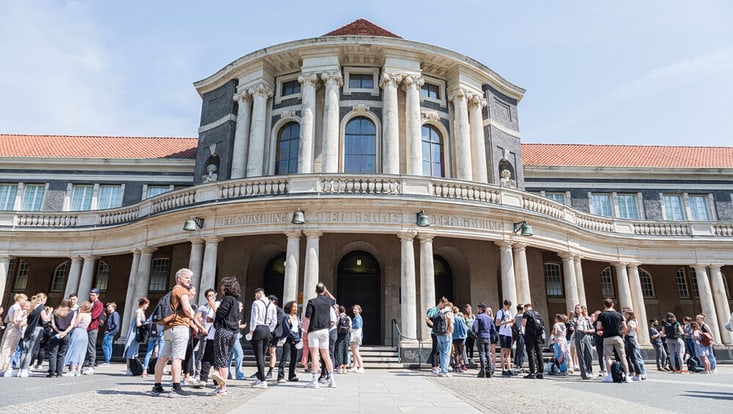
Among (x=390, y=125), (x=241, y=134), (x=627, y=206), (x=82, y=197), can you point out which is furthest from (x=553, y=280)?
(x=82, y=197)

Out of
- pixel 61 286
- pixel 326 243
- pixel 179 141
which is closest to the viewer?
pixel 326 243

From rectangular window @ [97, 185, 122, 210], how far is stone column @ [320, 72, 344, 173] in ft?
48.9

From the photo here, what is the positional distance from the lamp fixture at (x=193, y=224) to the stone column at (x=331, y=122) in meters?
5.46

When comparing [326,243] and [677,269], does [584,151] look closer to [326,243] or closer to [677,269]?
[677,269]

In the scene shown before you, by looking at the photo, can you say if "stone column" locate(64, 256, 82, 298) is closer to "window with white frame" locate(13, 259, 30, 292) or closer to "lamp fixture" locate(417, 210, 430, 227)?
"window with white frame" locate(13, 259, 30, 292)

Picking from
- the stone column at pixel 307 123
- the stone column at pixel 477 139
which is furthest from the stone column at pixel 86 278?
the stone column at pixel 477 139

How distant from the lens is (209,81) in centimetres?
2412

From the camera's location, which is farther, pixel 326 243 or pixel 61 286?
pixel 61 286

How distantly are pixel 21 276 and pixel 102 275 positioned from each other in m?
5.28

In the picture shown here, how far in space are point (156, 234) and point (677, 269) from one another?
29289 mm

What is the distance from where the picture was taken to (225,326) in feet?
27.2

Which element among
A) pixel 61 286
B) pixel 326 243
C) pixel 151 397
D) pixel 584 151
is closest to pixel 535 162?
pixel 584 151

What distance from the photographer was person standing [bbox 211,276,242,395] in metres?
8.08

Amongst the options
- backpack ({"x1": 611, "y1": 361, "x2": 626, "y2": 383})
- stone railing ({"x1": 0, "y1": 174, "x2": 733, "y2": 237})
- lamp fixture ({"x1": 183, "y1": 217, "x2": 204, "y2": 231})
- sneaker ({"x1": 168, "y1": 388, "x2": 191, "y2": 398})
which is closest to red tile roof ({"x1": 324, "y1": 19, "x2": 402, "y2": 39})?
A: stone railing ({"x1": 0, "y1": 174, "x2": 733, "y2": 237})
